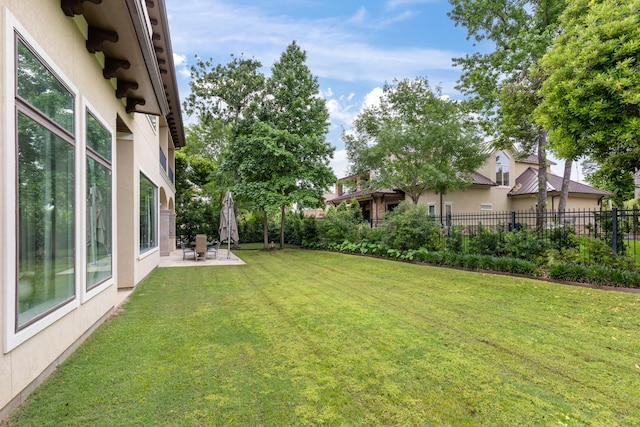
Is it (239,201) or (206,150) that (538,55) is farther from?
(206,150)

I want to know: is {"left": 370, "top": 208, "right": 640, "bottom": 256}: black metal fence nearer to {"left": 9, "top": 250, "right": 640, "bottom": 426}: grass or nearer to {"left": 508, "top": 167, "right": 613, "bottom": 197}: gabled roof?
{"left": 9, "top": 250, "right": 640, "bottom": 426}: grass

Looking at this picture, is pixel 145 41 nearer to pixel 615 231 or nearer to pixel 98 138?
pixel 98 138

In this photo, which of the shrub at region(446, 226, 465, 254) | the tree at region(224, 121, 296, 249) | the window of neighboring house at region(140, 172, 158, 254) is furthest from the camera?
the tree at region(224, 121, 296, 249)

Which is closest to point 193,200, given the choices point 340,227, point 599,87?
point 340,227

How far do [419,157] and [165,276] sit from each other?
50.5ft

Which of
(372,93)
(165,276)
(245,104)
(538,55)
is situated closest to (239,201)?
(245,104)

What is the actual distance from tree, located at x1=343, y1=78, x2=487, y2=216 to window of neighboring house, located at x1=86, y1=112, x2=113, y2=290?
1599 centimetres

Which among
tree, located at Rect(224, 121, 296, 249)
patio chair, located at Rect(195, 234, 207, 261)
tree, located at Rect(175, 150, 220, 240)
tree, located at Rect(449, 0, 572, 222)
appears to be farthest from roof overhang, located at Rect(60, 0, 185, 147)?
tree, located at Rect(175, 150, 220, 240)

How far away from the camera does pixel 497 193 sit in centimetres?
2372

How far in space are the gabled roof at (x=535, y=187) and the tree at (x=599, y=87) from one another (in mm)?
16722

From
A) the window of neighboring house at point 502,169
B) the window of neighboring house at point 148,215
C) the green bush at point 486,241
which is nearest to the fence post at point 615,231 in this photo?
the green bush at point 486,241

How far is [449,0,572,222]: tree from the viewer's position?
14.3 m

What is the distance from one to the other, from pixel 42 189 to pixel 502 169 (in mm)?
26321

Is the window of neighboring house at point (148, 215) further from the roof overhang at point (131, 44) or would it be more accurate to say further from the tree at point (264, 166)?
the tree at point (264, 166)
